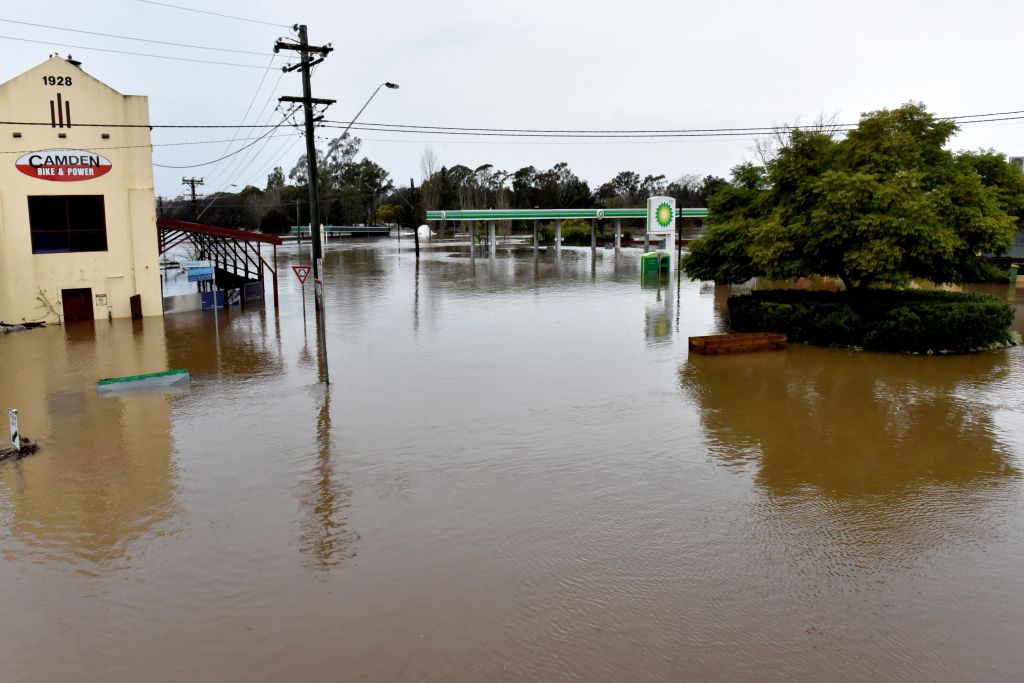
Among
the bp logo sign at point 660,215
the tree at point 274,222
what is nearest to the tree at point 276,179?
the tree at point 274,222

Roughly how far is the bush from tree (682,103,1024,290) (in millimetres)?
914

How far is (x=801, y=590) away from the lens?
8070 millimetres

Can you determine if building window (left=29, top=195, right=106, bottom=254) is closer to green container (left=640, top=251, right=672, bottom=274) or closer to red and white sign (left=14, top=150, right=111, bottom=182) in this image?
red and white sign (left=14, top=150, right=111, bottom=182)

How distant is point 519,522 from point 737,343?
43.2 feet

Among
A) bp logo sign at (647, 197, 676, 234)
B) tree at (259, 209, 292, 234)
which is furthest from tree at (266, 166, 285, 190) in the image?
bp logo sign at (647, 197, 676, 234)

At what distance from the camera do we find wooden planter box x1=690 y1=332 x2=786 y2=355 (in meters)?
20.9

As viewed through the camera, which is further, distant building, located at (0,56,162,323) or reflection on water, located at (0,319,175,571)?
distant building, located at (0,56,162,323)

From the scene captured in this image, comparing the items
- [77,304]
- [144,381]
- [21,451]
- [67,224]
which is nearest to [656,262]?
[77,304]

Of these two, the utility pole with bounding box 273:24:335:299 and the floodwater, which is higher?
the utility pole with bounding box 273:24:335:299

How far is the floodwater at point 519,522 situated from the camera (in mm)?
7039

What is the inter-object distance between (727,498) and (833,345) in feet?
43.7

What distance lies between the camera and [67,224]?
1051 inches

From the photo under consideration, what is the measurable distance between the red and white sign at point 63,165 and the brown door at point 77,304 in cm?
401

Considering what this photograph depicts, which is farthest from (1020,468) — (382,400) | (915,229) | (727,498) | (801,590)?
(382,400)
